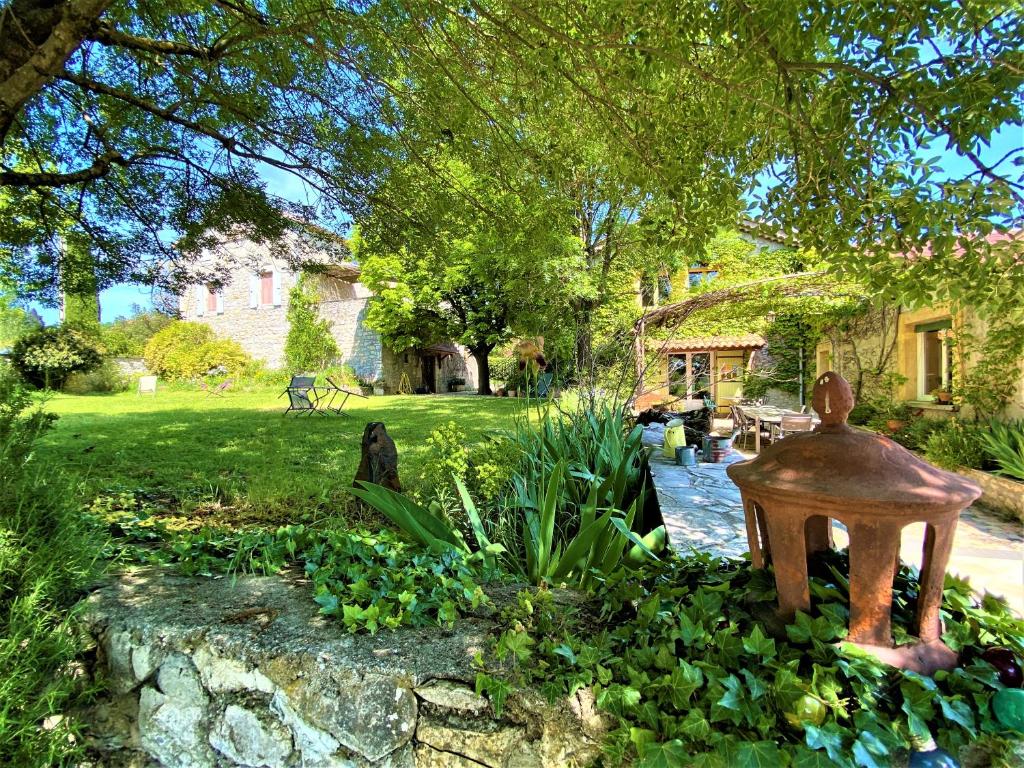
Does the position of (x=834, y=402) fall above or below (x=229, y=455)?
above

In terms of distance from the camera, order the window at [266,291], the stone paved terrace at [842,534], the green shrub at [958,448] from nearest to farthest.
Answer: the stone paved terrace at [842,534] < the green shrub at [958,448] < the window at [266,291]

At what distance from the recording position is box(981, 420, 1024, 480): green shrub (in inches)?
193

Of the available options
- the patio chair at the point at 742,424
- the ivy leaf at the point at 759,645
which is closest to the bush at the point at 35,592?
the ivy leaf at the point at 759,645

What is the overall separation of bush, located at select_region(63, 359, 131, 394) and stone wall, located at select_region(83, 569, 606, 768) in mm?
19226

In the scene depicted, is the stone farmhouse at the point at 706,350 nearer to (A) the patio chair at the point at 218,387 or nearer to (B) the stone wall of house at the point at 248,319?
(A) the patio chair at the point at 218,387

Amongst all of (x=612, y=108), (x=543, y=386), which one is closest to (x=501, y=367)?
(x=543, y=386)

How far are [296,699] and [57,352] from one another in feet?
63.3

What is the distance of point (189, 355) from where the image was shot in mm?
19875

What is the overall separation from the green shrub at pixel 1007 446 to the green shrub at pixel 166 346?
2388 centimetres

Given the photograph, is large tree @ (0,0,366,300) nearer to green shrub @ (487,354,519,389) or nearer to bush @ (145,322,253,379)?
bush @ (145,322,253,379)

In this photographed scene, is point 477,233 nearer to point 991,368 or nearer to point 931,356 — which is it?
point 991,368

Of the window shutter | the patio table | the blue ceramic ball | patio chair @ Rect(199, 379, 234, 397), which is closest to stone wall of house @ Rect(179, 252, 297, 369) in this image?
the window shutter

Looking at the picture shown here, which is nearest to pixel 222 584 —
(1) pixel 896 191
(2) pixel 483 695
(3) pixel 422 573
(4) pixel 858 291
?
(3) pixel 422 573

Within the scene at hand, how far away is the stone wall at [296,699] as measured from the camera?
59.6 inches
